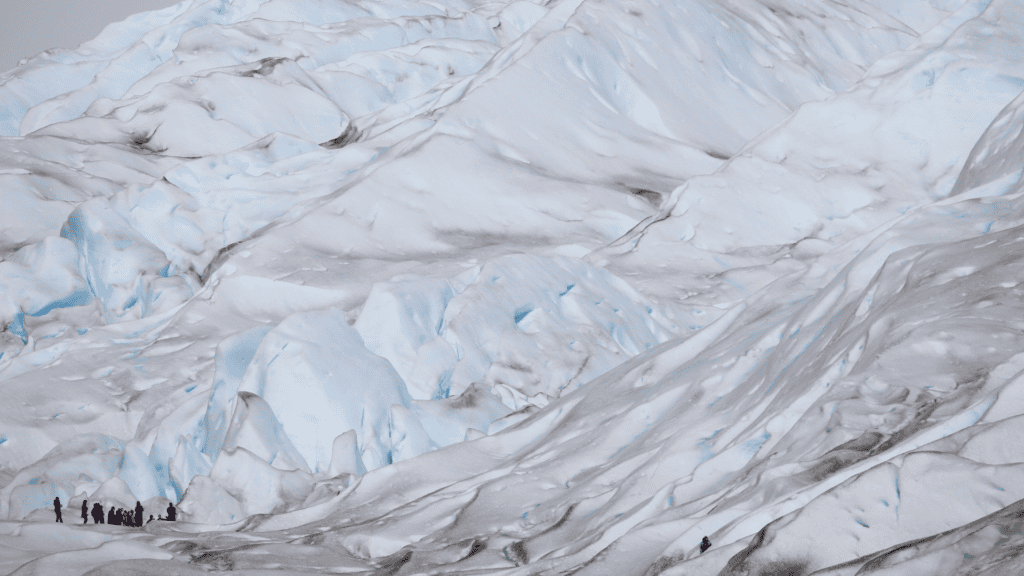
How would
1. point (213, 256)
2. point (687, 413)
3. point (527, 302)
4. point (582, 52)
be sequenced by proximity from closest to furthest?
point (687, 413), point (527, 302), point (213, 256), point (582, 52)

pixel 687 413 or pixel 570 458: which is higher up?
pixel 687 413

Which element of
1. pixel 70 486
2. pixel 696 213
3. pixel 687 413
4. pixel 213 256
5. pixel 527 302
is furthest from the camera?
pixel 213 256

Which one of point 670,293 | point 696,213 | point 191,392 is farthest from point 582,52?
point 191,392

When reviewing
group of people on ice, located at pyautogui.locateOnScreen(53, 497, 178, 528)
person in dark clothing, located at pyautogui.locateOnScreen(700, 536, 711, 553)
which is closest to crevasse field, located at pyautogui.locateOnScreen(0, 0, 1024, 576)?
person in dark clothing, located at pyautogui.locateOnScreen(700, 536, 711, 553)

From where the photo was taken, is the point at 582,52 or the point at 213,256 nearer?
the point at 213,256

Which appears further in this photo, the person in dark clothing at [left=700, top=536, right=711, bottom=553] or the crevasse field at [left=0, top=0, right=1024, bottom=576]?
the crevasse field at [left=0, top=0, right=1024, bottom=576]

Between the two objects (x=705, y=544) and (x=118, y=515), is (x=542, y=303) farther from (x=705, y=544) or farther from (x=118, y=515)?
(x=705, y=544)

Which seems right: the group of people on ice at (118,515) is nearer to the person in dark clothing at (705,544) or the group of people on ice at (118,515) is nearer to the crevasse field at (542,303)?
the crevasse field at (542,303)

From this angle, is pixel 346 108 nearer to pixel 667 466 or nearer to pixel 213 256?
pixel 213 256

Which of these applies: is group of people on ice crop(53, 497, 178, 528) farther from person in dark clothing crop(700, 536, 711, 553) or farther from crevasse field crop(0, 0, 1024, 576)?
person in dark clothing crop(700, 536, 711, 553)
